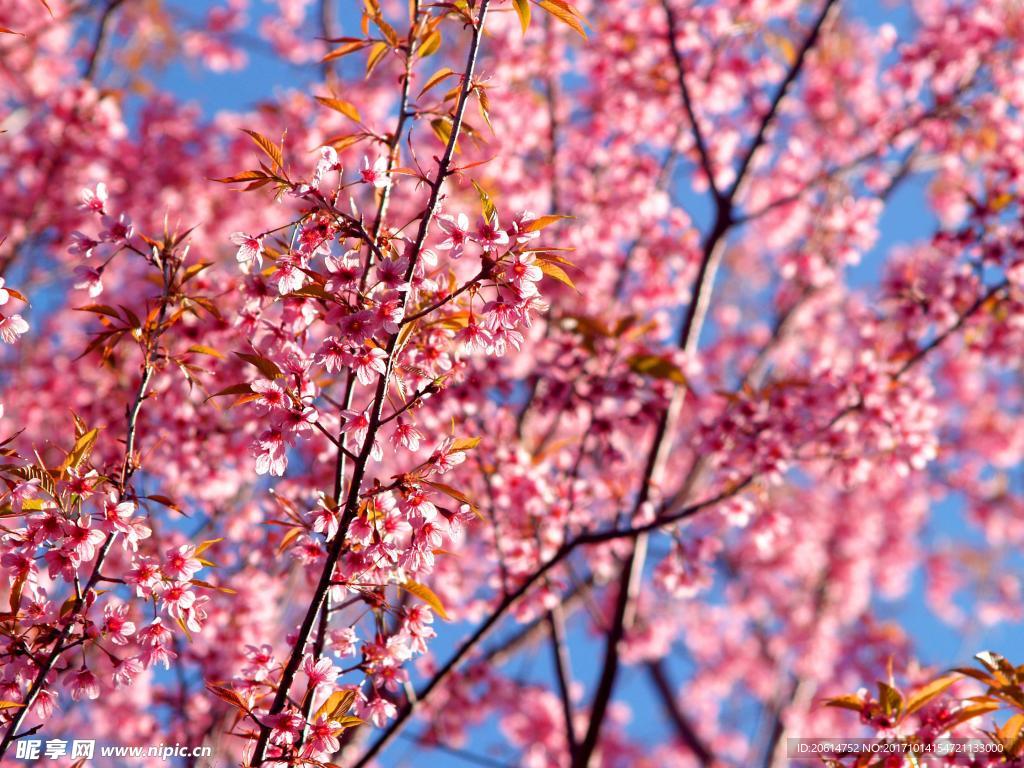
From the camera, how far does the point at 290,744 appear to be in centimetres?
224

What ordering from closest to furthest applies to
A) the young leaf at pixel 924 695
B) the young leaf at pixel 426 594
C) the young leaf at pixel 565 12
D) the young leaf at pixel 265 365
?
1. the young leaf at pixel 265 365
2. the young leaf at pixel 565 12
3. the young leaf at pixel 426 594
4. the young leaf at pixel 924 695

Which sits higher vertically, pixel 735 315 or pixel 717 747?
pixel 735 315

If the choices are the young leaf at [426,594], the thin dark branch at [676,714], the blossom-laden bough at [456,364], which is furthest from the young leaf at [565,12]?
the thin dark branch at [676,714]

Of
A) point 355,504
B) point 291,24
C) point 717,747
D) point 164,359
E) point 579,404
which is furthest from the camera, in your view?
point 717,747

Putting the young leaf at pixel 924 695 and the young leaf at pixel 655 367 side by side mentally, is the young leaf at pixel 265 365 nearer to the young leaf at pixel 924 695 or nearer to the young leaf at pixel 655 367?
the young leaf at pixel 655 367

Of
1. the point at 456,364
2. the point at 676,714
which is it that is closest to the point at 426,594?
the point at 456,364

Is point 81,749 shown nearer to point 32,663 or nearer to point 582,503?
point 32,663

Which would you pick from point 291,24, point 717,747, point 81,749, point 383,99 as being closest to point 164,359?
point 81,749

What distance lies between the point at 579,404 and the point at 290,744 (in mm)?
2364

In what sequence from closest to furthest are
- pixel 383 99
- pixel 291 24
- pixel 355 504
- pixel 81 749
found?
pixel 355 504
pixel 81 749
pixel 383 99
pixel 291 24

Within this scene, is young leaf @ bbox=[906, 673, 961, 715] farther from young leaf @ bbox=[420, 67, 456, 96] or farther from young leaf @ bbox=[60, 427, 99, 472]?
young leaf @ bbox=[60, 427, 99, 472]

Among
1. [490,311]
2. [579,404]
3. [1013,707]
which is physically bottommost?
[1013,707]

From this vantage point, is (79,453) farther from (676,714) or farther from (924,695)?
(676,714)

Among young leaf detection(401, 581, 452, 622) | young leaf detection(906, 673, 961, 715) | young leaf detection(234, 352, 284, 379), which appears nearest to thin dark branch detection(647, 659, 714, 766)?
young leaf detection(906, 673, 961, 715)
